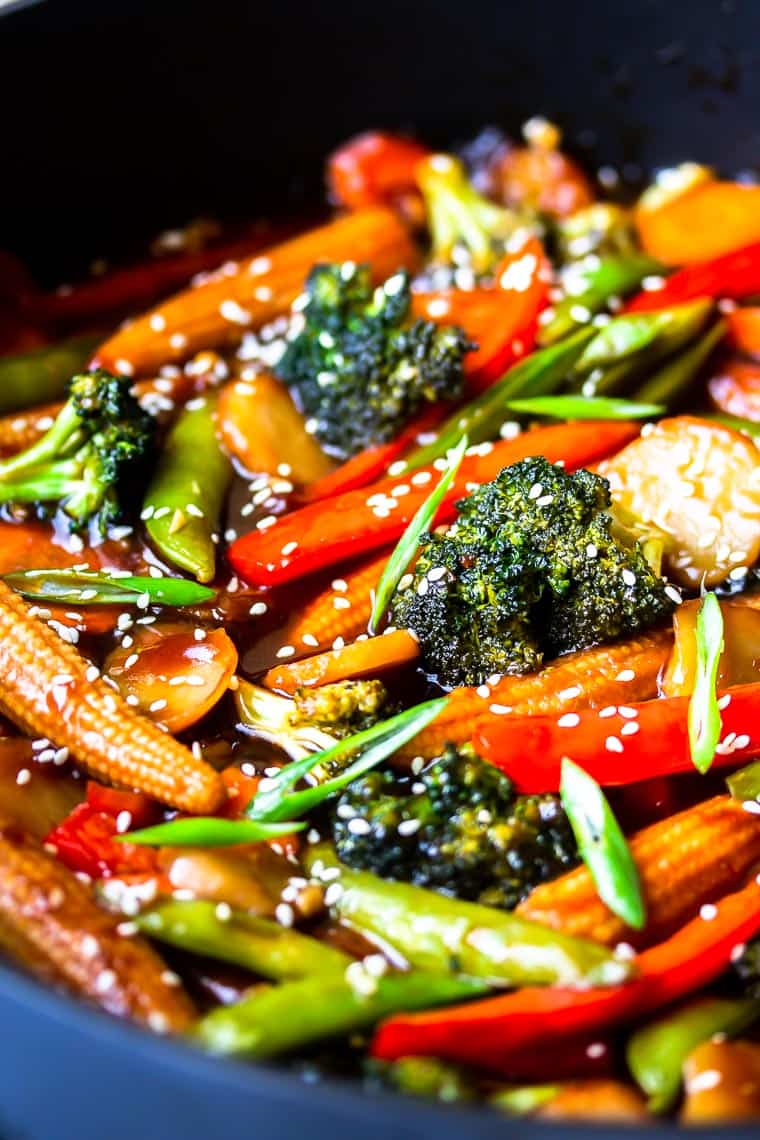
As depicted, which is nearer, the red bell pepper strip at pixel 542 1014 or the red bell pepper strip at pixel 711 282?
the red bell pepper strip at pixel 542 1014

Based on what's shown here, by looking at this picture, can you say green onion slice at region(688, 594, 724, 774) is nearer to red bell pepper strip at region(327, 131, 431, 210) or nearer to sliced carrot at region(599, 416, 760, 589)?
sliced carrot at region(599, 416, 760, 589)

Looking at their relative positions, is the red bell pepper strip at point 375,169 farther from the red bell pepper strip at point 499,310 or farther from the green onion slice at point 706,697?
the green onion slice at point 706,697

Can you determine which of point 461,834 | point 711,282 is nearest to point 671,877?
point 461,834

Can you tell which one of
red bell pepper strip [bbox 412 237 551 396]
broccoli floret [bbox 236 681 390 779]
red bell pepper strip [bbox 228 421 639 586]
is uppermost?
red bell pepper strip [bbox 412 237 551 396]

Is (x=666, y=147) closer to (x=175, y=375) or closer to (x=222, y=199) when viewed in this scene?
(x=222, y=199)

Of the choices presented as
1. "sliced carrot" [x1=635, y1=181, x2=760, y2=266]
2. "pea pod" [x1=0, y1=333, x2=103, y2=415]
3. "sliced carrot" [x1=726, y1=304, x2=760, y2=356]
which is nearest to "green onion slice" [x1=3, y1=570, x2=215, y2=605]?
"pea pod" [x1=0, y1=333, x2=103, y2=415]

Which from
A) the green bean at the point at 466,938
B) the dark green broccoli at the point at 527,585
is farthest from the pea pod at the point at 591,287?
the green bean at the point at 466,938
